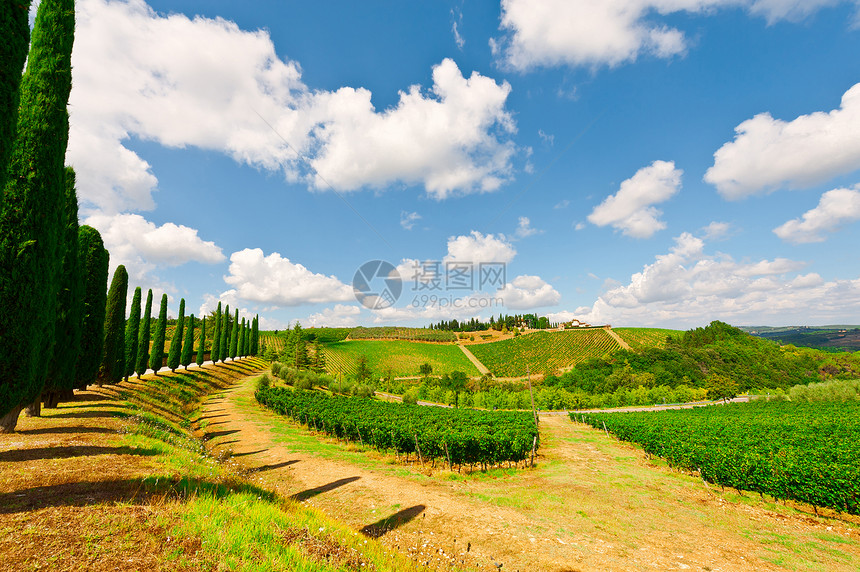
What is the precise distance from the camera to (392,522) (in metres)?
10.6

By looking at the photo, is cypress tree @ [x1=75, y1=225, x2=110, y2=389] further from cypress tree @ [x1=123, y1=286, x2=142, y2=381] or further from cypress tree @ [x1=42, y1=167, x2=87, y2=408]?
cypress tree @ [x1=123, y1=286, x2=142, y2=381]

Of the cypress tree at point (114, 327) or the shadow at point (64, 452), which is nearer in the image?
the shadow at point (64, 452)

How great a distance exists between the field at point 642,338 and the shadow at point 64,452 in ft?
397

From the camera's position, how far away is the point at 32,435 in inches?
435

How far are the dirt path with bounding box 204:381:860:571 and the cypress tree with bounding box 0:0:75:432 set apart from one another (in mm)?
8865

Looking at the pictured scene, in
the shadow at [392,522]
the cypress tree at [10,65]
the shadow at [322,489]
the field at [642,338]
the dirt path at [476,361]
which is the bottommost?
the dirt path at [476,361]

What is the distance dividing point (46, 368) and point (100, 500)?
10.5m

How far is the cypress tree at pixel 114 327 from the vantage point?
82.0 feet

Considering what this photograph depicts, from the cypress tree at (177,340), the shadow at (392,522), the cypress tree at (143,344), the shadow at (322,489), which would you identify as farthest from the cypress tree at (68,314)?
the cypress tree at (177,340)

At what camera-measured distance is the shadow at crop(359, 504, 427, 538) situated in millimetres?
9553

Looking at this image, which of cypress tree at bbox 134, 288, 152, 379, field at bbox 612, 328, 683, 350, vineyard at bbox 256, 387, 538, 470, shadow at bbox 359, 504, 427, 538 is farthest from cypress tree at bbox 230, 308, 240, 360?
field at bbox 612, 328, 683, 350

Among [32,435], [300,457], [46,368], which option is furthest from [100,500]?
[300,457]

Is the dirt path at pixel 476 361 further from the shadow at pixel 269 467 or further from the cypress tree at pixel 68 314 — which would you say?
the cypress tree at pixel 68 314

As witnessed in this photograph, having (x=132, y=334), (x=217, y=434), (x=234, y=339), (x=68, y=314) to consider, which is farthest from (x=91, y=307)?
(x=234, y=339)
